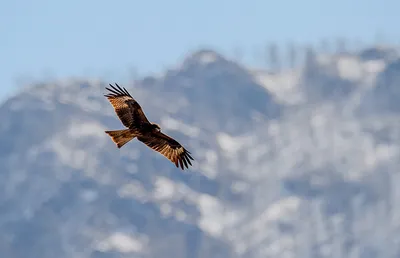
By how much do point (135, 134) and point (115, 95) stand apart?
2130 millimetres

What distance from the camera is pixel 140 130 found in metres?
47.9

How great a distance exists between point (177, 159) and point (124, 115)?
2.71 metres

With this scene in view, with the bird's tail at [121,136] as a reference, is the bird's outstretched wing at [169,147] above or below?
above

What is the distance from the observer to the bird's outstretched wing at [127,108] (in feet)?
158

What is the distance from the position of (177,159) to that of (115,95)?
3.57 m

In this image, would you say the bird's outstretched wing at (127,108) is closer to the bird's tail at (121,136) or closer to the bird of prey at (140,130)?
the bird of prey at (140,130)

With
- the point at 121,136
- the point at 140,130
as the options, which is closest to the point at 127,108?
the point at 140,130

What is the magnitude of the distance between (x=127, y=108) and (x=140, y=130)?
1.29 m

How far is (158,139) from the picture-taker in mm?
49031

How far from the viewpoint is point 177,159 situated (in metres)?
48.7

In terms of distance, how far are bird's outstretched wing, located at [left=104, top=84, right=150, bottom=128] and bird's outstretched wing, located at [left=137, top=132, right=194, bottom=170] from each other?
70cm

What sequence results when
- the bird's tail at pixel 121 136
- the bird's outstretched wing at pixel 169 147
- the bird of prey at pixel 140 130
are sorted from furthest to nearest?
the bird's outstretched wing at pixel 169 147, the bird of prey at pixel 140 130, the bird's tail at pixel 121 136

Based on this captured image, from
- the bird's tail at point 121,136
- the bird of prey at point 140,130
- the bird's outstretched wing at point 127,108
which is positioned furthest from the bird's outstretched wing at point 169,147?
the bird's tail at point 121,136

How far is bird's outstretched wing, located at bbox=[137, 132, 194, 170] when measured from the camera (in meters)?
48.6
